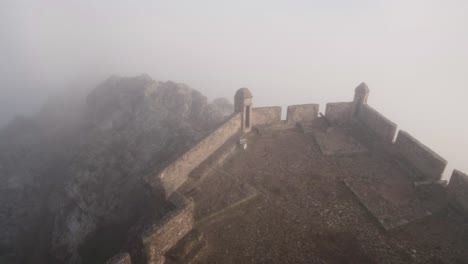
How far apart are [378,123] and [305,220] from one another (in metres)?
7.80

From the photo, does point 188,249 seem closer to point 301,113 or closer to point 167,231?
point 167,231

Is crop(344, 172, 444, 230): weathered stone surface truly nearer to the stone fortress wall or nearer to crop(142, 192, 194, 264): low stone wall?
the stone fortress wall

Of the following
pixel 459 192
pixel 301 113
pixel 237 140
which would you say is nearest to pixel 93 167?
pixel 237 140

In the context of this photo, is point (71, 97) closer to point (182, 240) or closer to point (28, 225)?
point (28, 225)

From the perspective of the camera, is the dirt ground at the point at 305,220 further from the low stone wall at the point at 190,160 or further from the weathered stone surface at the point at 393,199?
the low stone wall at the point at 190,160

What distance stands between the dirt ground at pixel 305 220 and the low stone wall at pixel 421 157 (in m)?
0.68

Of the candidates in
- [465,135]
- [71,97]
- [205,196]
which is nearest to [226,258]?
[205,196]

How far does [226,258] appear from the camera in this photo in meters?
9.51

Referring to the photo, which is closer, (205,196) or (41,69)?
(205,196)

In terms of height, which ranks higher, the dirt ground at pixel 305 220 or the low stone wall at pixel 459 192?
the low stone wall at pixel 459 192

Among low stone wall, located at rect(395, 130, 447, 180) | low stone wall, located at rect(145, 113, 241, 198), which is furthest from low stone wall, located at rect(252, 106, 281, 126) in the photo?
low stone wall, located at rect(395, 130, 447, 180)

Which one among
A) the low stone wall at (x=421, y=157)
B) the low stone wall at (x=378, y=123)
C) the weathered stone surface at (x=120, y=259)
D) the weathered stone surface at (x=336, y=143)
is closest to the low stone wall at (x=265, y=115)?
the weathered stone surface at (x=336, y=143)

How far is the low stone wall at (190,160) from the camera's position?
11.2 m

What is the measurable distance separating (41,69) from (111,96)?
100289 mm
